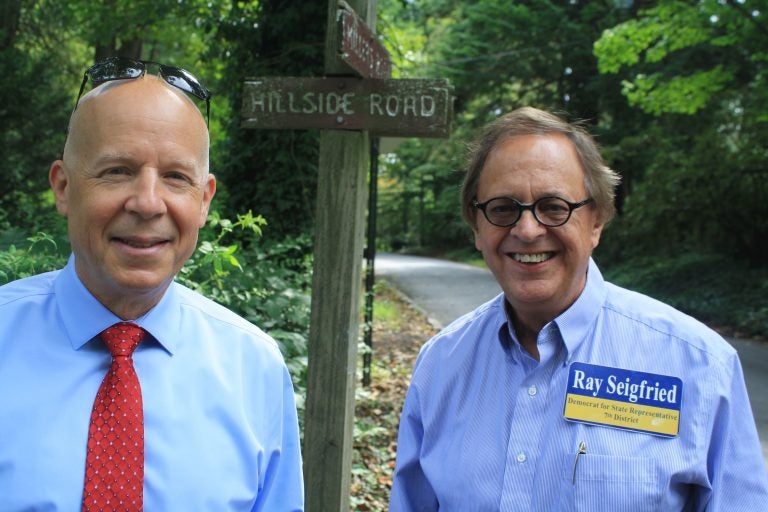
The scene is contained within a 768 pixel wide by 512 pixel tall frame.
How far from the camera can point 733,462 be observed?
69.6 inches

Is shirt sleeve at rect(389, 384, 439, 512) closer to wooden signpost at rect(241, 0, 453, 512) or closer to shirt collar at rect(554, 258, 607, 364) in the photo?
shirt collar at rect(554, 258, 607, 364)

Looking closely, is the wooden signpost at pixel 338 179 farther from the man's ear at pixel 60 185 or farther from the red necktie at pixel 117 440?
the red necktie at pixel 117 440

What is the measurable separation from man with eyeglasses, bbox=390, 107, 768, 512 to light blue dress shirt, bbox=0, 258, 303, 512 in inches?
18.9

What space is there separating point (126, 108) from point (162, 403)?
2.31 feet

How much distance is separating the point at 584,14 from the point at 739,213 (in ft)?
26.4

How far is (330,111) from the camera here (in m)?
3.31

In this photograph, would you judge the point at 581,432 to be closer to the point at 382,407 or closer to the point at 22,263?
the point at 22,263

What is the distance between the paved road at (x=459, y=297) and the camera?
810 cm

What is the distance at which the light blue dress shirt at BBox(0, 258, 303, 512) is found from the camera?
1521 millimetres

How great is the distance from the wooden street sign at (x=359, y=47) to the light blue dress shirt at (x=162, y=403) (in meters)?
1.54

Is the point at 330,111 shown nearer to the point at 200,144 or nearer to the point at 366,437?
the point at 200,144

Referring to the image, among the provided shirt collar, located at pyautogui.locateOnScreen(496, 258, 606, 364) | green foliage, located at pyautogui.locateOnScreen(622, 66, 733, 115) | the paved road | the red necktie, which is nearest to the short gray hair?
shirt collar, located at pyautogui.locateOnScreen(496, 258, 606, 364)

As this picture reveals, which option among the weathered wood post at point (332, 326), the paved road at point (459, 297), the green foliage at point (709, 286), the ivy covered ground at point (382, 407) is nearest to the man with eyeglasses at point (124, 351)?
the weathered wood post at point (332, 326)

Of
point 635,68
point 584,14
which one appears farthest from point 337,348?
point 584,14
